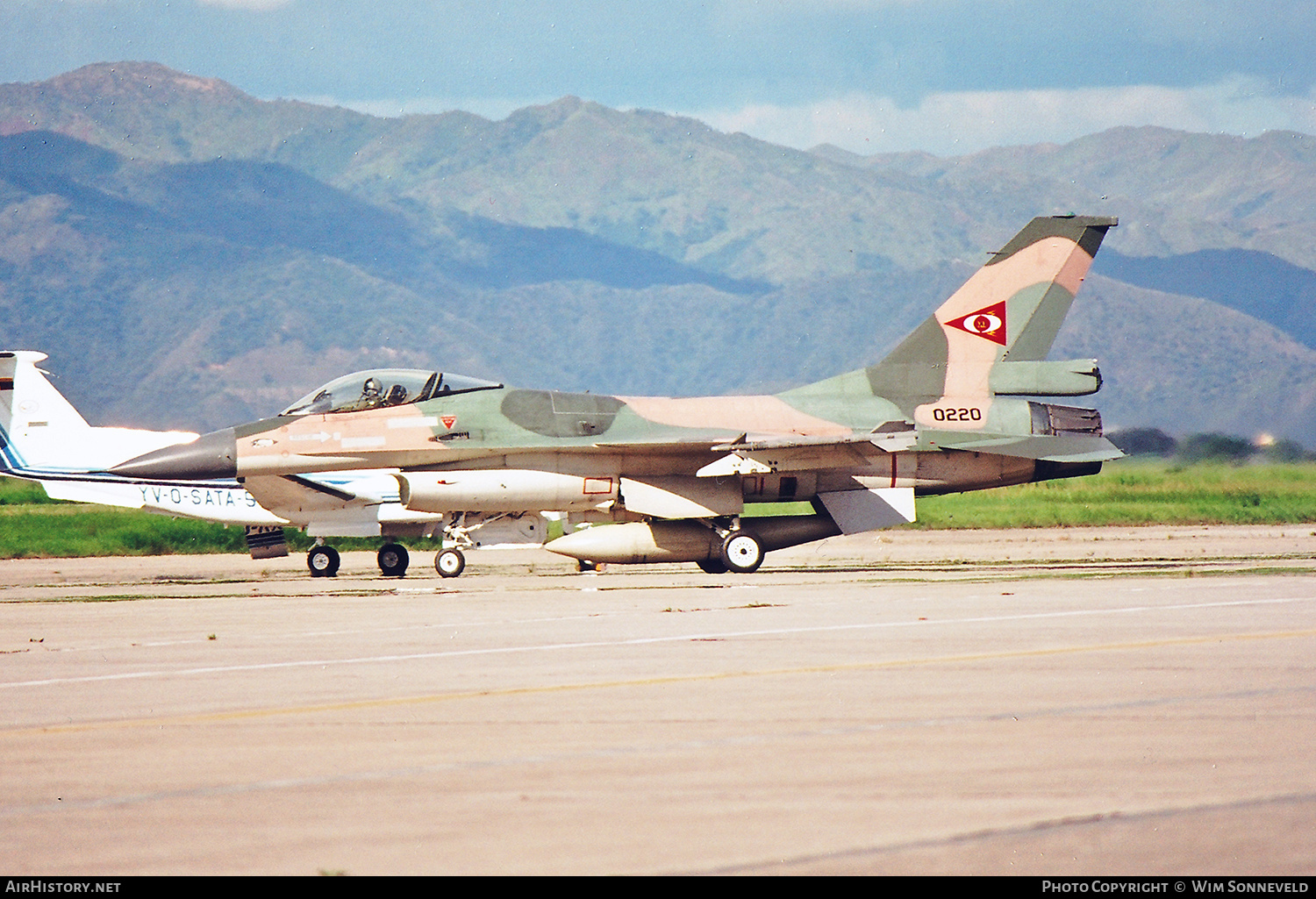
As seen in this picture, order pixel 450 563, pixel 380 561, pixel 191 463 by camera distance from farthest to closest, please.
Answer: pixel 380 561 → pixel 450 563 → pixel 191 463

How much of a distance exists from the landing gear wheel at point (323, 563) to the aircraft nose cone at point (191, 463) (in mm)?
3156

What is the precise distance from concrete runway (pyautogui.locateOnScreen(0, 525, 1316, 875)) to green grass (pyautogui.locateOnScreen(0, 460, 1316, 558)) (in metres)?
16.1

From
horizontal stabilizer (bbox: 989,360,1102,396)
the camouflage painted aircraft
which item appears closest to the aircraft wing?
the camouflage painted aircraft

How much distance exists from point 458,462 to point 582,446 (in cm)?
178

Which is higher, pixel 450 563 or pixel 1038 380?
pixel 1038 380

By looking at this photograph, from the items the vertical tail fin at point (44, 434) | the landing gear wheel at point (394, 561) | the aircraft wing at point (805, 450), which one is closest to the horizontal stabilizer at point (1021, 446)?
the aircraft wing at point (805, 450)

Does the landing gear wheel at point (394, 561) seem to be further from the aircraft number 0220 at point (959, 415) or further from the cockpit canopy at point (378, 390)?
the aircraft number 0220 at point (959, 415)

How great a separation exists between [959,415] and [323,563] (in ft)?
Answer: 32.9

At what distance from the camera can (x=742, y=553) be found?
22.0m

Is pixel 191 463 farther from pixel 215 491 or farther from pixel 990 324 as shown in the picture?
pixel 990 324

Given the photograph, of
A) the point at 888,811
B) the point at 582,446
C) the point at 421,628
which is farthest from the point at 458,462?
the point at 888,811

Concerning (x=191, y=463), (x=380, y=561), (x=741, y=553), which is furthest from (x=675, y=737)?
(x=380, y=561)

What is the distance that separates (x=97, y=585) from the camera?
73.6 feet

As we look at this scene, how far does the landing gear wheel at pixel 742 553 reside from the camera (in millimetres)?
21969
